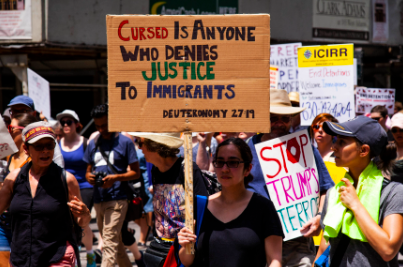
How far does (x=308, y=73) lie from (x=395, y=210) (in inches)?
188

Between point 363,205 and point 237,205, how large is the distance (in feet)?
2.34

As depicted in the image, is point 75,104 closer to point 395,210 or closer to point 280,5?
point 280,5

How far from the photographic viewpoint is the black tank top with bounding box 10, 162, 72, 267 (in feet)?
12.1

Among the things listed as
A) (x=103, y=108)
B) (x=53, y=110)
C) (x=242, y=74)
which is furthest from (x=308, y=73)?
(x=53, y=110)

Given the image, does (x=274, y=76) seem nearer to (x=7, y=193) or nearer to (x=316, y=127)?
(x=316, y=127)

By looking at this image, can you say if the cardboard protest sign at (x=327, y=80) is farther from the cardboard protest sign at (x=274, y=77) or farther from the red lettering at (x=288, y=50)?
the red lettering at (x=288, y=50)

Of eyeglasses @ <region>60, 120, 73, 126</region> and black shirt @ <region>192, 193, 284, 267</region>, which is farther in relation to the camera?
eyeglasses @ <region>60, 120, 73, 126</region>

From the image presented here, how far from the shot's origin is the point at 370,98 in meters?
9.81

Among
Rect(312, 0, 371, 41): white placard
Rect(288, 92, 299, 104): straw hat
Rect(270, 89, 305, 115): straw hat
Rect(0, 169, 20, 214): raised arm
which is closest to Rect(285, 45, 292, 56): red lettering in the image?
Rect(288, 92, 299, 104): straw hat

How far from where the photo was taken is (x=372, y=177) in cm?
294

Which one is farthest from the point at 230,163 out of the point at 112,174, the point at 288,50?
the point at 288,50

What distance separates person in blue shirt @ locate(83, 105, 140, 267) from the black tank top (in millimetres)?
2361

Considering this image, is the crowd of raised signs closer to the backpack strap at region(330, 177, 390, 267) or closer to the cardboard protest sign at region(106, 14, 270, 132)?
the backpack strap at region(330, 177, 390, 267)

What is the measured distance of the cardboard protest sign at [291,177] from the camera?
13.0 feet
